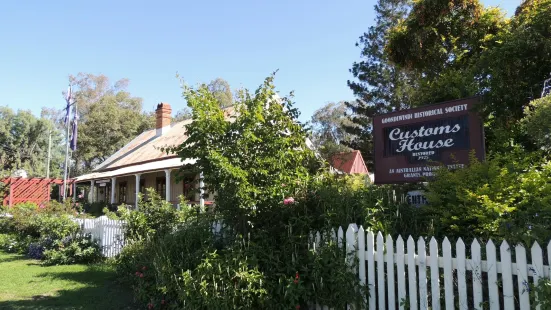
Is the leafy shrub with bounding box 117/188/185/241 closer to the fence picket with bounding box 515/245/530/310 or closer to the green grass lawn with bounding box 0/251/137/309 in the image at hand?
the green grass lawn with bounding box 0/251/137/309

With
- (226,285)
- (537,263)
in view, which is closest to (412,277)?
(537,263)

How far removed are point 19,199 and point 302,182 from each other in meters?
30.2

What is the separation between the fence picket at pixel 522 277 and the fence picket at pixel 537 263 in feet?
0.19

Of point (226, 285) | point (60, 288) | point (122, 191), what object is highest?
point (122, 191)

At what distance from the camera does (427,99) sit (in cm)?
891

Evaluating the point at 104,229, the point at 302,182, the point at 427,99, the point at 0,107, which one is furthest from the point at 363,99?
the point at 0,107

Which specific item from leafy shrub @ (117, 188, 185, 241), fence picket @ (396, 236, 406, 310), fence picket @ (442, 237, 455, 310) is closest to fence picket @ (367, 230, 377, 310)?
fence picket @ (396, 236, 406, 310)

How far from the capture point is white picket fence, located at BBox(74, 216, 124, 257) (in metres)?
8.51

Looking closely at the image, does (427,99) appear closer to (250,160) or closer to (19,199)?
(250,160)

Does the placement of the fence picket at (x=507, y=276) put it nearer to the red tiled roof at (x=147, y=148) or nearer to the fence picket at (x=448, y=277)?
the fence picket at (x=448, y=277)

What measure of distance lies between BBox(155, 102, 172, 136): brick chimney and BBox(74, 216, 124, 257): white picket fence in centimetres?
1888

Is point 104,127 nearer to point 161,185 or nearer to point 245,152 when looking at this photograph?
point 161,185

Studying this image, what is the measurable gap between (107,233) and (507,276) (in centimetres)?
818

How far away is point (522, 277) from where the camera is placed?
3109 millimetres
